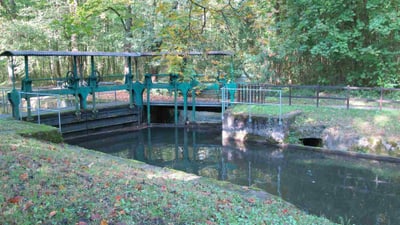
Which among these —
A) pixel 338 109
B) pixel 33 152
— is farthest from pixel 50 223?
pixel 338 109

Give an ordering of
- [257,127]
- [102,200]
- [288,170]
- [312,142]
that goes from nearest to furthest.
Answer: [102,200] → [288,170] → [312,142] → [257,127]

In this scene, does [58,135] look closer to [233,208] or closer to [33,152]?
[33,152]

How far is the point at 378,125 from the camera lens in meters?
11.6

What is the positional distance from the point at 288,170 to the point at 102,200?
272 inches

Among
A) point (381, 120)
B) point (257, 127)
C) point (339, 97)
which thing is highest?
point (339, 97)

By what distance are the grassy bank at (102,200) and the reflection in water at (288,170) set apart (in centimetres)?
211

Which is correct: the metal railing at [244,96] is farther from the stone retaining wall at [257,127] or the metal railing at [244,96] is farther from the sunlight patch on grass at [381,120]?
the sunlight patch on grass at [381,120]

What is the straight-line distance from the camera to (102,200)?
4238mm

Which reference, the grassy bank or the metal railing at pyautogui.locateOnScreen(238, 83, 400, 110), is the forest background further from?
the grassy bank

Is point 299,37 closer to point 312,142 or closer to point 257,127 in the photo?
point 257,127

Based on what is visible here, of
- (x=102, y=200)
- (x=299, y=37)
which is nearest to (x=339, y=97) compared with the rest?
(x=299, y=37)

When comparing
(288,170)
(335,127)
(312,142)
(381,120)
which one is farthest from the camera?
(312,142)

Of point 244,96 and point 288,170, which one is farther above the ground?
point 244,96

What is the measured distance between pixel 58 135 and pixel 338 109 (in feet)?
31.0
